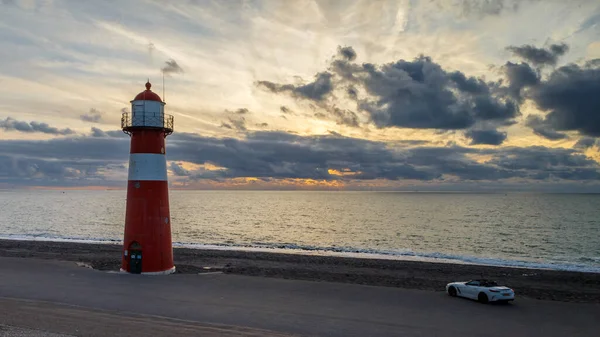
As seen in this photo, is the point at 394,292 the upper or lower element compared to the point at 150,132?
lower

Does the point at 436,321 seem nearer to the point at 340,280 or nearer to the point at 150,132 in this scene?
the point at 340,280

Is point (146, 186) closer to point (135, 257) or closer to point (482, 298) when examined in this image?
point (135, 257)

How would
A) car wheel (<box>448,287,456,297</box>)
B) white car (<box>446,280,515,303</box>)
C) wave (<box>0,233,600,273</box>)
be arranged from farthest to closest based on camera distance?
wave (<box>0,233,600,273</box>) → car wheel (<box>448,287,456,297</box>) → white car (<box>446,280,515,303</box>)

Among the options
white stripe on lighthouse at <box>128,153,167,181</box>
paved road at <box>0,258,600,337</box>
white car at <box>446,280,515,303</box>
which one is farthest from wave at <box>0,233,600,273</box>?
white stripe on lighthouse at <box>128,153,167,181</box>

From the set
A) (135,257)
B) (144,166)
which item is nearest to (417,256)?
(135,257)

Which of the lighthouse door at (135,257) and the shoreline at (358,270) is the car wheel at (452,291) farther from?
the lighthouse door at (135,257)

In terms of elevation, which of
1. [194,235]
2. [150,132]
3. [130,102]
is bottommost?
[194,235]

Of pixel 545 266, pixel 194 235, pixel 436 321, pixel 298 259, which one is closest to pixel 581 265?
pixel 545 266

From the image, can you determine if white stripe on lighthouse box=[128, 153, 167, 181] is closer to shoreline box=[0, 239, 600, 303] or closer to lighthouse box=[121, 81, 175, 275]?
lighthouse box=[121, 81, 175, 275]

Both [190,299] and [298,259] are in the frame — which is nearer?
[190,299]

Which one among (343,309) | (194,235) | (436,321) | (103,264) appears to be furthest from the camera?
(194,235)
